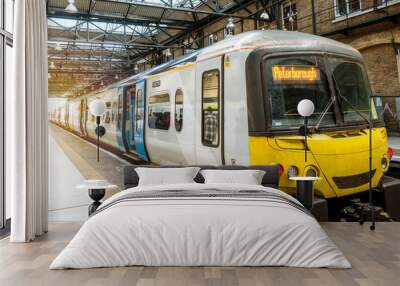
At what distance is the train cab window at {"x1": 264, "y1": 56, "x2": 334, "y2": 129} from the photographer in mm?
3662

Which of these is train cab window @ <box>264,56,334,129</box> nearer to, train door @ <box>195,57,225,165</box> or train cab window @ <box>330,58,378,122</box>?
train cab window @ <box>330,58,378,122</box>

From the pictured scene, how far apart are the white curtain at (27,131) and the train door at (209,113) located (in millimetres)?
1529

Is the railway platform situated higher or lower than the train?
lower

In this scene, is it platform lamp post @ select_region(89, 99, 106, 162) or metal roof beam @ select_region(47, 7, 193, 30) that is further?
platform lamp post @ select_region(89, 99, 106, 162)

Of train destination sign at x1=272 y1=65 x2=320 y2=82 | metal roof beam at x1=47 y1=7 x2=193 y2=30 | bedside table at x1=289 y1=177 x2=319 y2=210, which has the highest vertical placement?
metal roof beam at x1=47 y1=7 x2=193 y2=30

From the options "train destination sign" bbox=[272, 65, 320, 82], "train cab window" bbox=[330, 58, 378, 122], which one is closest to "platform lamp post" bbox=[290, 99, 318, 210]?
"train destination sign" bbox=[272, 65, 320, 82]

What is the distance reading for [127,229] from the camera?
255cm

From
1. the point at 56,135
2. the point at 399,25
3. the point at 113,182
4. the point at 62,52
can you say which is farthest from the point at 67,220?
the point at 399,25

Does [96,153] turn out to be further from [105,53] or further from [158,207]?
[158,207]

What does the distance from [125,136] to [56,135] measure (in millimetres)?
840

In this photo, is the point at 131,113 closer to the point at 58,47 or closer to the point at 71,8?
the point at 58,47

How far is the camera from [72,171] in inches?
179

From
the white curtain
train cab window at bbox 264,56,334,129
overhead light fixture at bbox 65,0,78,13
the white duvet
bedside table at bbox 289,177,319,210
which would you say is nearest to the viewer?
the white duvet

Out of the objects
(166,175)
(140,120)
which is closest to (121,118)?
(140,120)
